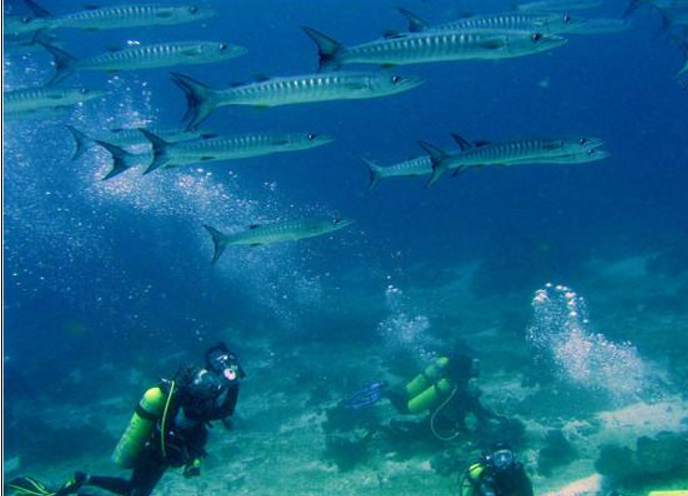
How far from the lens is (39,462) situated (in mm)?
13969

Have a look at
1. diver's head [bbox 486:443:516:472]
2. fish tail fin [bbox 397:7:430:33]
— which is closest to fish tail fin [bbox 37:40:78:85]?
fish tail fin [bbox 397:7:430:33]

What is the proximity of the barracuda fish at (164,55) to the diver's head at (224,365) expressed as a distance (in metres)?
4.41

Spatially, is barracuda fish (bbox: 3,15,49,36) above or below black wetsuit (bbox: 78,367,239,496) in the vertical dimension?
above

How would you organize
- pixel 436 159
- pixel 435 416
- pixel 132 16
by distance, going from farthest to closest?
pixel 435 416, pixel 132 16, pixel 436 159

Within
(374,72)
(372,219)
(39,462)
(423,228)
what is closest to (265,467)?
(39,462)

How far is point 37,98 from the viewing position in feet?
30.7

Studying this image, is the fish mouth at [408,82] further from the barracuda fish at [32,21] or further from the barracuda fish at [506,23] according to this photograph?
the barracuda fish at [32,21]

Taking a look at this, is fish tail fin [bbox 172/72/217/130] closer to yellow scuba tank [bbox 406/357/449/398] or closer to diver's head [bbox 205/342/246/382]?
diver's head [bbox 205/342/246/382]

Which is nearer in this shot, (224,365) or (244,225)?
(224,365)

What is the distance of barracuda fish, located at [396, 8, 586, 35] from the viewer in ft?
23.4

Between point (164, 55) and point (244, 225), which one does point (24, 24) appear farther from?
point (244, 225)

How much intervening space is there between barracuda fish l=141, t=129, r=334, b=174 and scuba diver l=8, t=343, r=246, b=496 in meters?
2.77

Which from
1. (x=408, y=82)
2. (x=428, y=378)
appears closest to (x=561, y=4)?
(x=408, y=82)

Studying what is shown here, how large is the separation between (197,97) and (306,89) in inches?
56.8
